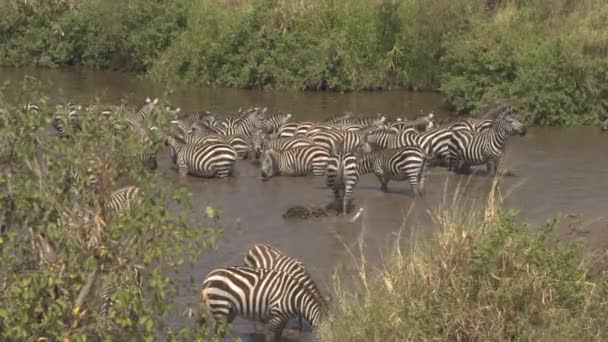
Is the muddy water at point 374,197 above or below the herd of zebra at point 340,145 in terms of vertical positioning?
below

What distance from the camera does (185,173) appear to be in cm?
2058

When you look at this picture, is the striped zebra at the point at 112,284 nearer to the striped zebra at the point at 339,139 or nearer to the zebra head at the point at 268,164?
the zebra head at the point at 268,164

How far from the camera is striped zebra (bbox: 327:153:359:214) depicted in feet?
57.9

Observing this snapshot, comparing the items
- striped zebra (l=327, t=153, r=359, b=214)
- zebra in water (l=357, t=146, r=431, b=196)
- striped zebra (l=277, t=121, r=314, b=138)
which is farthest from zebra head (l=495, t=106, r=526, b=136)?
striped zebra (l=327, t=153, r=359, b=214)

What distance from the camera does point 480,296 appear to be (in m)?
9.57

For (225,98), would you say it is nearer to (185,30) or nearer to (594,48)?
(185,30)

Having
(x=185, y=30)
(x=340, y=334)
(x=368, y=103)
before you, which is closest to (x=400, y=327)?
(x=340, y=334)

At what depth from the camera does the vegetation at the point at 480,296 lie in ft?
31.1

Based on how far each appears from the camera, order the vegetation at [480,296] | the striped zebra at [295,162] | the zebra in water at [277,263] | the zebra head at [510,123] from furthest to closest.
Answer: the zebra head at [510,123] < the striped zebra at [295,162] < the zebra in water at [277,263] < the vegetation at [480,296]

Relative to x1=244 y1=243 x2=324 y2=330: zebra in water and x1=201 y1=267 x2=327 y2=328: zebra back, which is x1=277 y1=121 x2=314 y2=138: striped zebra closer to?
x1=244 y1=243 x2=324 y2=330: zebra in water

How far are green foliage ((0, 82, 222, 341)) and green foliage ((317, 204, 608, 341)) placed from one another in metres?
2.00

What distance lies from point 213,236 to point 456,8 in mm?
20643

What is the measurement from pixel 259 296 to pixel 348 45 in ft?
60.7

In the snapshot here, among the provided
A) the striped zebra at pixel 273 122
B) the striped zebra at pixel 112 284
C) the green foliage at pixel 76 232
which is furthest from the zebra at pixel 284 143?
the green foliage at pixel 76 232
